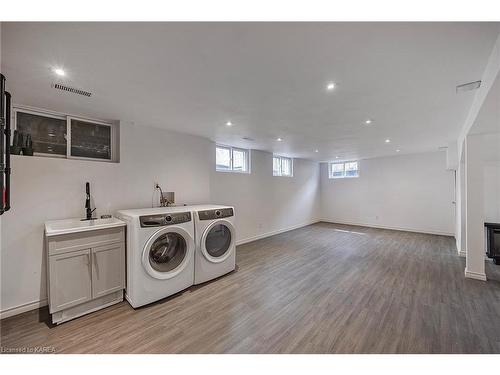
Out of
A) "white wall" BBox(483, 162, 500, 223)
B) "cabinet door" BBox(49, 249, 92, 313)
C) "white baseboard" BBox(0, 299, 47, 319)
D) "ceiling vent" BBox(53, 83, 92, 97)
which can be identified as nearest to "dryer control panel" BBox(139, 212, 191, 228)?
A: "cabinet door" BBox(49, 249, 92, 313)

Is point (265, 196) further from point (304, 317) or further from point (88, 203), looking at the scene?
point (88, 203)

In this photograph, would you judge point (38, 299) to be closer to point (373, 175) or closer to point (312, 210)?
point (312, 210)

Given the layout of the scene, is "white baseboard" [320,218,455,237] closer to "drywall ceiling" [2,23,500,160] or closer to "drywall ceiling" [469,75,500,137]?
"drywall ceiling" [469,75,500,137]

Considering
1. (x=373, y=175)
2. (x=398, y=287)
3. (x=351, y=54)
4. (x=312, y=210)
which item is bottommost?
(x=398, y=287)

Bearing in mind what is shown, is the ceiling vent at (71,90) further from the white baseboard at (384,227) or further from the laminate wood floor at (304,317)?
the white baseboard at (384,227)

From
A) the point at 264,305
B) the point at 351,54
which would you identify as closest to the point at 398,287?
the point at 264,305

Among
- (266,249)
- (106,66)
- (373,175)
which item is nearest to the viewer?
(106,66)

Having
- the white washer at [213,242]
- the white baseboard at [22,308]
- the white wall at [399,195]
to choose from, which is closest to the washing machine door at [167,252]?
the white washer at [213,242]

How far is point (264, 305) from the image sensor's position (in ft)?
7.77

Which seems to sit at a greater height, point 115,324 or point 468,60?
point 468,60

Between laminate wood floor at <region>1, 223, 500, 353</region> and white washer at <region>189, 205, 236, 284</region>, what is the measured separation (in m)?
0.17

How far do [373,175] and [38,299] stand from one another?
324 inches

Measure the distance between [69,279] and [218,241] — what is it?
5.73ft
